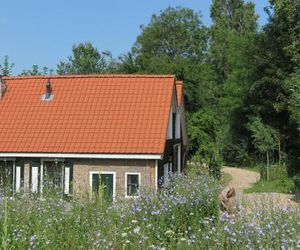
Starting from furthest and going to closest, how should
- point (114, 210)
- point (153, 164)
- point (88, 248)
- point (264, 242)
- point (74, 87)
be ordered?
point (74, 87), point (153, 164), point (114, 210), point (88, 248), point (264, 242)

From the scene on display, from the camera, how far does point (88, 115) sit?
25.5 metres

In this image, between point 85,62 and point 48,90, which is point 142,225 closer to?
point 48,90

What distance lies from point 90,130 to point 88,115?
45.3 inches

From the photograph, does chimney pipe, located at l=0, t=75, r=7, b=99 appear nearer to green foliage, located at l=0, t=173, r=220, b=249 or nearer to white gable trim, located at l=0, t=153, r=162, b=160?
white gable trim, located at l=0, t=153, r=162, b=160

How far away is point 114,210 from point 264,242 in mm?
2910

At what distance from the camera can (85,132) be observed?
965 inches

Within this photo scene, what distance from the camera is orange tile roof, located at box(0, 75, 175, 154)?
2364 centimetres

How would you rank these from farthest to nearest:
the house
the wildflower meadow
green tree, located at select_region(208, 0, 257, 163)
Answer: green tree, located at select_region(208, 0, 257, 163)
the house
the wildflower meadow

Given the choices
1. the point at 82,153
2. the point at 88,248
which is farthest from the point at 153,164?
the point at 88,248

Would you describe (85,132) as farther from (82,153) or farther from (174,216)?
(174,216)

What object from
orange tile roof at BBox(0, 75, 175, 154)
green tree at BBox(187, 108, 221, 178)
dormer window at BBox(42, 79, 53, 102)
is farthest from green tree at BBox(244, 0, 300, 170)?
dormer window at BBox(42, 79, 53, 102)

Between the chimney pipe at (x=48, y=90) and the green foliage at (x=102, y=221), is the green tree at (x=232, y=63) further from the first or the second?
the green foliage at (x=102, y=221)

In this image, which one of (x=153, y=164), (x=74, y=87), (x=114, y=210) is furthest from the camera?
(x=74, y=87)

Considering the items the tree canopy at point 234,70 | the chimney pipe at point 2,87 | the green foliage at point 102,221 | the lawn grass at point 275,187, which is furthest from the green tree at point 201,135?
the green foliage at point 102,221
